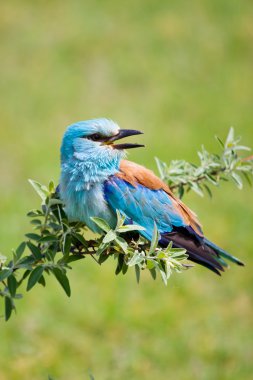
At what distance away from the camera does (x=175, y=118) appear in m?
8.84

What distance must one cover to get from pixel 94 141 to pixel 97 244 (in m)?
0.57

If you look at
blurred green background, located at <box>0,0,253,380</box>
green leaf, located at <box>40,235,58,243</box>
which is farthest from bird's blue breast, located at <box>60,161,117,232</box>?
blurred green background, located at <box>0,0,253,380</box>

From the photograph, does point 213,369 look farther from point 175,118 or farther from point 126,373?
point 175,118

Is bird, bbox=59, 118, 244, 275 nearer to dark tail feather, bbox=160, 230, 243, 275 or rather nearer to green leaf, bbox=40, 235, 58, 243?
dark tail feather, bbox=160, 230, 243, 275

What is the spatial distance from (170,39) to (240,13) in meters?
1.50

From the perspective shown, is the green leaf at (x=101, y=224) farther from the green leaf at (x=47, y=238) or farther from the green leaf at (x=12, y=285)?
the green leaf at (x=12, y=285)

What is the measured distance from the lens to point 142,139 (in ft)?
26.9

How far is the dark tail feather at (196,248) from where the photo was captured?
123 inches

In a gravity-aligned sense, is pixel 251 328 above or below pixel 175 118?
below

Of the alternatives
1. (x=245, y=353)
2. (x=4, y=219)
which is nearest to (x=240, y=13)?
(x=4, y=219)

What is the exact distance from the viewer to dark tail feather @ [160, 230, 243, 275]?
3.12 m

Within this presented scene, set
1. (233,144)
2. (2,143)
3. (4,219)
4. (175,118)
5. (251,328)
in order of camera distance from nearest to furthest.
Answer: (233,144) → (251,328) → (4,219) → (2,143) → (175,118)

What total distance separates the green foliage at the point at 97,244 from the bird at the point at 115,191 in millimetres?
79

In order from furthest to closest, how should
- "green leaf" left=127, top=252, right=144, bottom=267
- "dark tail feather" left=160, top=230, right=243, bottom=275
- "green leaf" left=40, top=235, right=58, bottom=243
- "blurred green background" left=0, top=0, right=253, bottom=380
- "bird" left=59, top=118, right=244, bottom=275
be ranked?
"blurred green background" left=0, top=0, right=253, bottom=380
"dark tail feather" left=160, top=230, right=243, bottom=275
"bird" left=59, top=118, right=244, bottom=275
"green leaf" left=40, top=235, right=58, bottom=243
"green leaf" left=127, top=252, right=144, bottom=267
